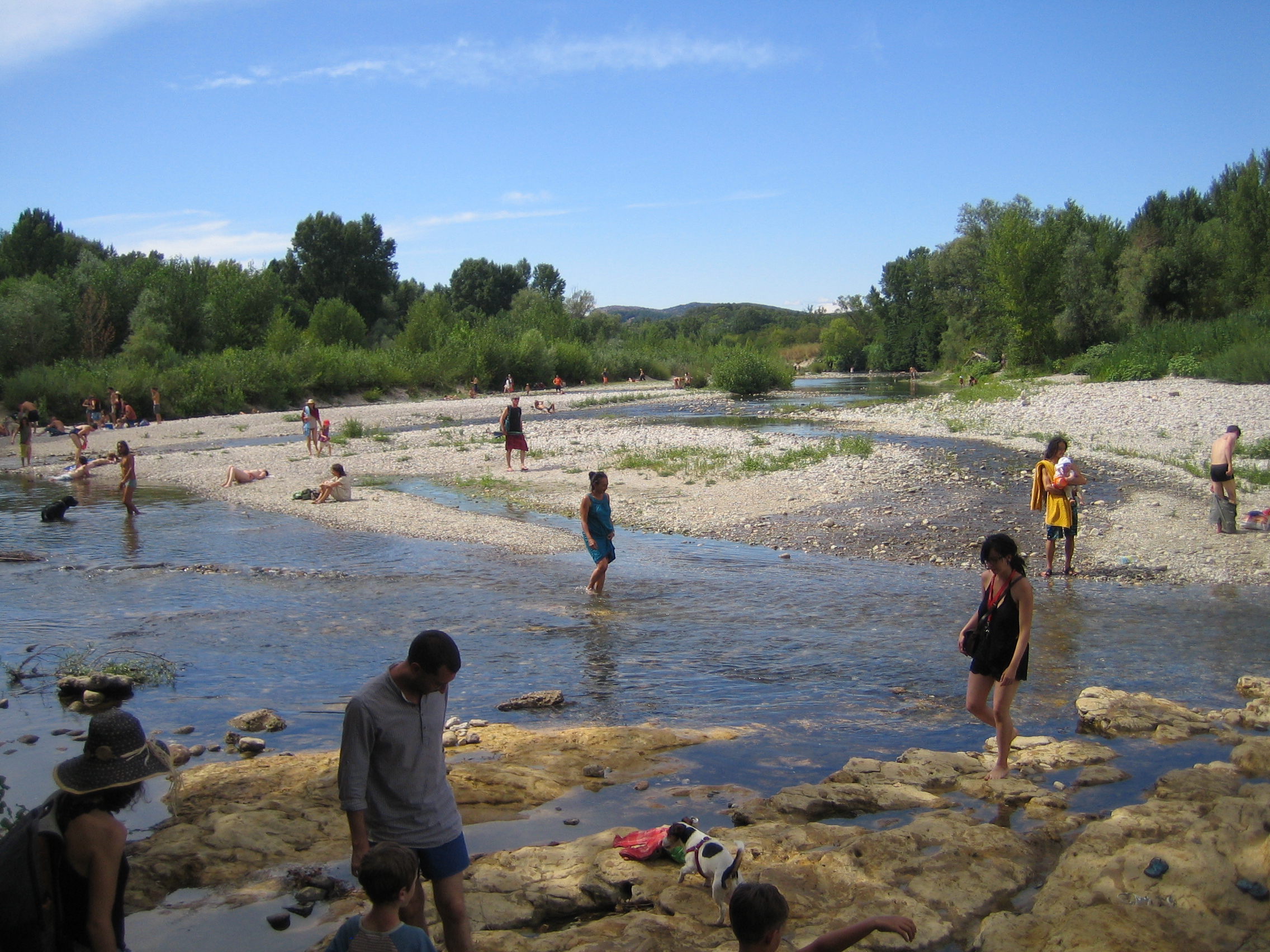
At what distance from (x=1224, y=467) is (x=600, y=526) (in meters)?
9.71

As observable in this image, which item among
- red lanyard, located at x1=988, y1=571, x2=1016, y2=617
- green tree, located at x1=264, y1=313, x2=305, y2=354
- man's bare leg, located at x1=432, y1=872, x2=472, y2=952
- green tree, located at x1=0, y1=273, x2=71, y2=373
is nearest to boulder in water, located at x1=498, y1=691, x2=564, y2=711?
red lanyard, located at x1=988, y1=571, x2=1016, y2=617

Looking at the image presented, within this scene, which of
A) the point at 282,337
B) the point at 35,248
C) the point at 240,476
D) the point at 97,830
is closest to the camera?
the point at 97,830

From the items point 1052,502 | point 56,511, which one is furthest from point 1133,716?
point 56,511

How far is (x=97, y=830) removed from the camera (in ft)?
10.3

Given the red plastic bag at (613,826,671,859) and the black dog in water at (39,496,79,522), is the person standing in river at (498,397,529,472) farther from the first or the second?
the red plastic bag at (613,826,671,859)

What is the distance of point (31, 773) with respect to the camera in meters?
6.96

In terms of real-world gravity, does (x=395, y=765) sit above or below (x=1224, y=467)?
below

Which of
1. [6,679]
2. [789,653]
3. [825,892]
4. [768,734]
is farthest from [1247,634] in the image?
[6,679]

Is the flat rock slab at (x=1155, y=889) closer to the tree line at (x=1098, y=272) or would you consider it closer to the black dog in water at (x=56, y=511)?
the black dog in water at (x=56, y=511)

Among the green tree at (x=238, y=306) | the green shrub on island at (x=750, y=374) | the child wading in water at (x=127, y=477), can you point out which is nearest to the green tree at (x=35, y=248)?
the green tree at (x=238, y=306)

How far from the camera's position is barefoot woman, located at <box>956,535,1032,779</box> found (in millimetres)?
6578

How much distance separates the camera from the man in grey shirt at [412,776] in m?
4.00

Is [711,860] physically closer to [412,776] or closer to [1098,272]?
[412,776]

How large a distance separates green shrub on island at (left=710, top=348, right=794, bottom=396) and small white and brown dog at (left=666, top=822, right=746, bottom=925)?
60222 mm
